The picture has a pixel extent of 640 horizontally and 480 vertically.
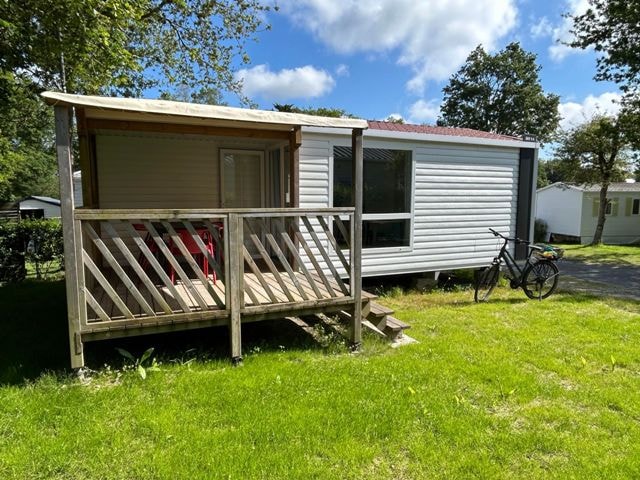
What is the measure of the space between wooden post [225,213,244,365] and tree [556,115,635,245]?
54.8ft

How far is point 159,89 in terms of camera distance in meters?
12.4

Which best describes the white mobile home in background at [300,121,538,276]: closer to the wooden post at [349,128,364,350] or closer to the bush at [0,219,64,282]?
the wooden post at [349,128,364,350]

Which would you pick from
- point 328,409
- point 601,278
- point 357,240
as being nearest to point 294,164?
point 357,240

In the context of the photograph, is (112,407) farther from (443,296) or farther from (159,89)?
(159,89)

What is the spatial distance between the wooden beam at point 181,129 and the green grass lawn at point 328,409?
2.46m

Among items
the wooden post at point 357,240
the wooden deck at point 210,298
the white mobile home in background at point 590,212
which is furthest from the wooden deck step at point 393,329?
the white mobile home in background at point 590,212

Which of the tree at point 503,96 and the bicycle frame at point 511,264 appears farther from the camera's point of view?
the tree at point 503,96

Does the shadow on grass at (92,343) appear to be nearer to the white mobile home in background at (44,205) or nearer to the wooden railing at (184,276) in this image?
the wooden railing at (184,276)

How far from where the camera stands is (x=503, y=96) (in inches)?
1286

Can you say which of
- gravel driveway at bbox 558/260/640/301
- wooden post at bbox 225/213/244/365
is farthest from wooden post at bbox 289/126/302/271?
gravel driveway at bbox 558/260/640/301

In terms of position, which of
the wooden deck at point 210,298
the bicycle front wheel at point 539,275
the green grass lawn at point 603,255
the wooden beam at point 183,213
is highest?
the wooden beam at point 183,213

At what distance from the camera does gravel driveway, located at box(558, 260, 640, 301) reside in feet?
25.8

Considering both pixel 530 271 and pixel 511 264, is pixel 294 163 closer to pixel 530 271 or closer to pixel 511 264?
pixel 511 264

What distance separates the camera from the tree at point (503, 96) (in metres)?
31.7
